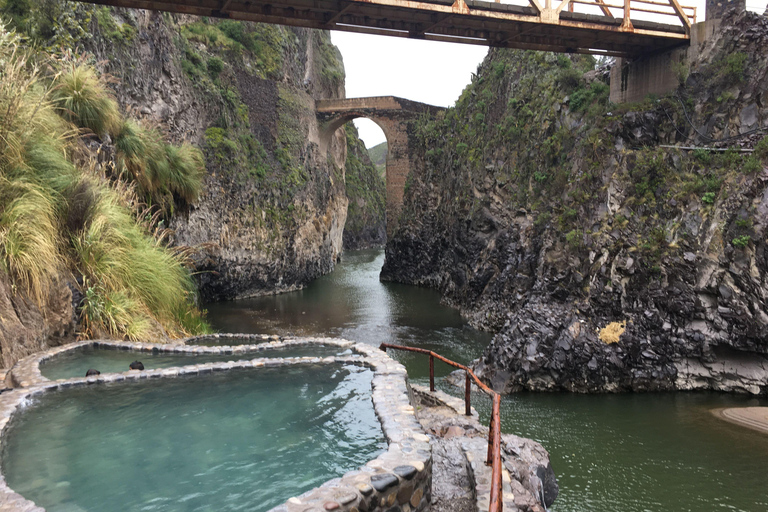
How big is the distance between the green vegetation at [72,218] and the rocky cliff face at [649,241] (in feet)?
24.8

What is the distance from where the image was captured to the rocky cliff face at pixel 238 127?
1703cm

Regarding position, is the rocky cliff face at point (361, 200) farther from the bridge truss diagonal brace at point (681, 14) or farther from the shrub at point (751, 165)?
the shrub at point (751, 165)

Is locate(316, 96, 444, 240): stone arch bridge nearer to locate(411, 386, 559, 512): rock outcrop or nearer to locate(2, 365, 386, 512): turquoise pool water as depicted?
locate(411, 386, 559, 512): rock outcrop

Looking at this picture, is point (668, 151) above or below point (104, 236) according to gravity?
above

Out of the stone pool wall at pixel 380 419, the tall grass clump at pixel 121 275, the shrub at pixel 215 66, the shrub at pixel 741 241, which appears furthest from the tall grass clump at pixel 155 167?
the shrub at pixel 741 241

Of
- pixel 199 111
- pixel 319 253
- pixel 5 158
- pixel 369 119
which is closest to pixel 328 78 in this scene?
pixel 369 119

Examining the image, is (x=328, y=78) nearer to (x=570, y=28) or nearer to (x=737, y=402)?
(x=570, y=28)

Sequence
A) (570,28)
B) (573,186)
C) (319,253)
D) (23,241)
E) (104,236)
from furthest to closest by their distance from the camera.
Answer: (319,253)
(573,186)
(570,28)
(104,236)
(23,241)

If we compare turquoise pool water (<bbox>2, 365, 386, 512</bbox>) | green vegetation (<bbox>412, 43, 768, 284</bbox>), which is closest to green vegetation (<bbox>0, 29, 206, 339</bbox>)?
turquoise pool water (<bbox>2, 365, 386, 512</bbox>)

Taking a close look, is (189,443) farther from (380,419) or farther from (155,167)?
(155,167)

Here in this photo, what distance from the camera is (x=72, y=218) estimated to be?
26.5 ft

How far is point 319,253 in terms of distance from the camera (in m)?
31.8

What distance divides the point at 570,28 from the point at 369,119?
782 inches

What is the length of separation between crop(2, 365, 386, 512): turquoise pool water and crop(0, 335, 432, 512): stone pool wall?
0.14 m
